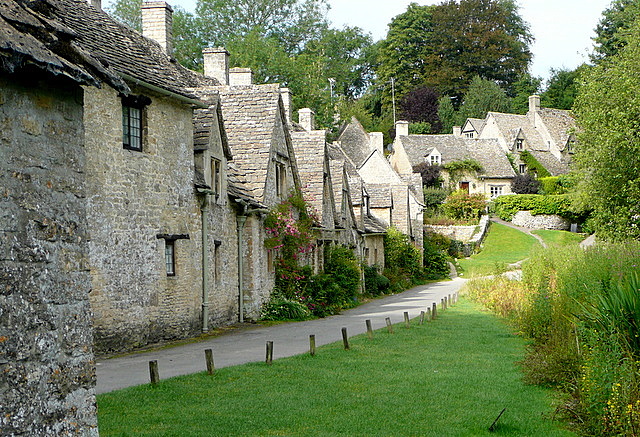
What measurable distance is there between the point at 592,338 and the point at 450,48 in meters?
99.5

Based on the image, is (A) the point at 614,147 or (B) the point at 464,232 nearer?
(A) the point at 614,147

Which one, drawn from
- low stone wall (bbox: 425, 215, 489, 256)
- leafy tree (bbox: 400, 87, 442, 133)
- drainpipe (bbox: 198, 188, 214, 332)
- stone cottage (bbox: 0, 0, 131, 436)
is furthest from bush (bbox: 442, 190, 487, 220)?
stone cottage (bbox: 0, 0, 131, 436)

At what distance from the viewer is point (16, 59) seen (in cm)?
598

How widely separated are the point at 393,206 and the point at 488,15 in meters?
61.2

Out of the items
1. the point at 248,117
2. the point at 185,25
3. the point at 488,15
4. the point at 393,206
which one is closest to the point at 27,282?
the point at 248,117

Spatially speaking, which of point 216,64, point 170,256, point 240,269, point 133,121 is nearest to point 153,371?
point 170,256

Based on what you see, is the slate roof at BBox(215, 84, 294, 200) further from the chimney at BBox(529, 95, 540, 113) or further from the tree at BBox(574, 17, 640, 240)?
the chimney at BBox(529, 95, 540, 113)

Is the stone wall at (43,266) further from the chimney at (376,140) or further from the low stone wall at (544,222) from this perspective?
the low stone wall at (544,222)

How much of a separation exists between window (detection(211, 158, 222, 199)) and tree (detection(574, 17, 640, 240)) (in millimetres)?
20372

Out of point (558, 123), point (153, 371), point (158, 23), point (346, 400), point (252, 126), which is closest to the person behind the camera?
point (346, 400)

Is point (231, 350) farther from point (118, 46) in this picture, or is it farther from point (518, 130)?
point (518, 130)

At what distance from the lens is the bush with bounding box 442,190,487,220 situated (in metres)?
69.6

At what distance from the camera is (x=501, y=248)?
205ft

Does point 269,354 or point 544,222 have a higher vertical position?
Answer: point 544,222
